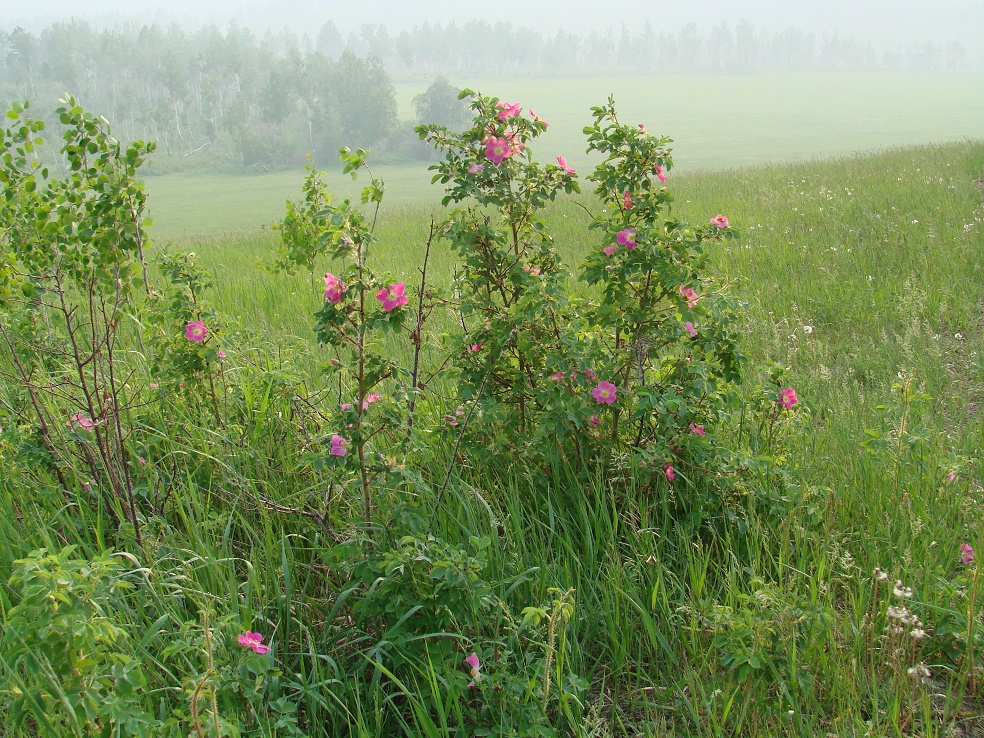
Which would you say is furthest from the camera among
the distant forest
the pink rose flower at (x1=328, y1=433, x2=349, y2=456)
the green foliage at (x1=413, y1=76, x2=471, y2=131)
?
the distant forest

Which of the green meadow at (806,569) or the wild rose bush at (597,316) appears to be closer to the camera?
the green meadow at (806,569)

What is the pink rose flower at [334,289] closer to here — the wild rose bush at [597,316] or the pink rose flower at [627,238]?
the wild rose bush at [597,316]

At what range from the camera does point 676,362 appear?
2084 millimetres

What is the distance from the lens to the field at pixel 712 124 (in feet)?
69.5

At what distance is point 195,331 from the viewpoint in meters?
2.40

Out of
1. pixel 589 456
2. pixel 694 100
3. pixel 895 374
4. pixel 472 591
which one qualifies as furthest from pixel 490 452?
pixel 694 100

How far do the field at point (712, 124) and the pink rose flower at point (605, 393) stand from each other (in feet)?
34.9

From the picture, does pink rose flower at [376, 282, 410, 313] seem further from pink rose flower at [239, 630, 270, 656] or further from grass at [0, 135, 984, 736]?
pink rose flower at [239, 630, 270, 656]

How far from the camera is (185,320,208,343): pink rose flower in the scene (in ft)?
7.86

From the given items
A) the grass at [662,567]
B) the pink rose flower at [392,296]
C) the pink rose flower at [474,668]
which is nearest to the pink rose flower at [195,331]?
the grass at [662,567]

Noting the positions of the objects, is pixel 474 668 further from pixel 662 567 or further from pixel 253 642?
pixel 662 567

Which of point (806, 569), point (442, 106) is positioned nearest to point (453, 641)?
point (806, 569)

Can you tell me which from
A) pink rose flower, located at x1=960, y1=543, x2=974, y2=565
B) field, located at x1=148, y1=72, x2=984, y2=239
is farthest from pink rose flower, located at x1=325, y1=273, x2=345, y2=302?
field, located at x1=148, y1=72, x2=984, y2=239

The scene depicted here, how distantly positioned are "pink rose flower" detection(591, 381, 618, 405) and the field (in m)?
10.7
